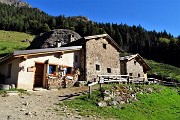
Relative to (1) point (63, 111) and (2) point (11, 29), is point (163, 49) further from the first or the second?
(1) point (63, 111)

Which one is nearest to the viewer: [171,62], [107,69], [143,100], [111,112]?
[111,112]

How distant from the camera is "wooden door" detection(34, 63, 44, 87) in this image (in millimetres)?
23859

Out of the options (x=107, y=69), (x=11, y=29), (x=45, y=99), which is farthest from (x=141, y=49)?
(x=45, y=99)

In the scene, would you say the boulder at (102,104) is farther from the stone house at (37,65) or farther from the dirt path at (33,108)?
the stone house at (37,65)

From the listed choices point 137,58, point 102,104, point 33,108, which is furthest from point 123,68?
point 33,108

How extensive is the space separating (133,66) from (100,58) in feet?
28.0

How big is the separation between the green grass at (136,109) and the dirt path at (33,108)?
1167 millimetres

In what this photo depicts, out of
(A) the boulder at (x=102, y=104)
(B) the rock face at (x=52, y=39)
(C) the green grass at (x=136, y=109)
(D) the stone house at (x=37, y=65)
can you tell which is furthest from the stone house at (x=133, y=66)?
(A) the boulder at (x=102, y=104)

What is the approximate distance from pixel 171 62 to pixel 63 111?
268ft

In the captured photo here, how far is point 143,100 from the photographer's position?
861 inches

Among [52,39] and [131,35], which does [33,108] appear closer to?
[52,39]

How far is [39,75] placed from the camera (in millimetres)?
24141

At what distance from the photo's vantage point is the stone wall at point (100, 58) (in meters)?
27.7

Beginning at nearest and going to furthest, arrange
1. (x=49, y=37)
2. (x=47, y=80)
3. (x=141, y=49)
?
(x=47, y=80), (x=49, y=37), (x=141, y=49)
